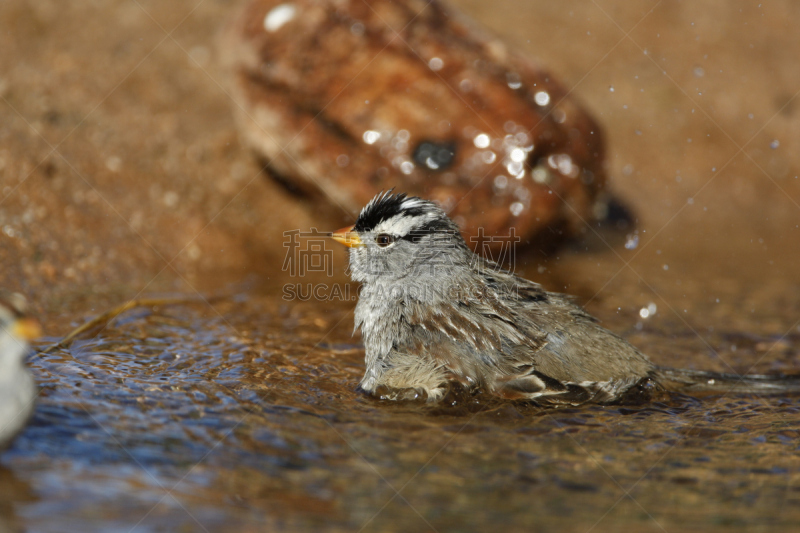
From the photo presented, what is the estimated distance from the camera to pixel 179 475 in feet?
9.95

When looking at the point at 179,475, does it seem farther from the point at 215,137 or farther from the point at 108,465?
the point at 215,137

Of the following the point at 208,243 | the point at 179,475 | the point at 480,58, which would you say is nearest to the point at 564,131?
the point at 480,58

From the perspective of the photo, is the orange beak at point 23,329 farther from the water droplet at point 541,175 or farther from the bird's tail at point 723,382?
the water droplet at point 541,175


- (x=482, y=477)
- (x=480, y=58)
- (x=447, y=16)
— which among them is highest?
(x=447, y=16)

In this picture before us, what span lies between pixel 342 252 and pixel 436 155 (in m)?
1.37

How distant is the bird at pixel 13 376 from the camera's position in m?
2.94

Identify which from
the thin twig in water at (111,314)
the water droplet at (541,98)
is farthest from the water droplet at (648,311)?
the thin twig in water at (111,314)

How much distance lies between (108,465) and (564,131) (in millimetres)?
5039

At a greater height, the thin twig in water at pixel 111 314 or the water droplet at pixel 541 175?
the water droplet at pixel 541 175

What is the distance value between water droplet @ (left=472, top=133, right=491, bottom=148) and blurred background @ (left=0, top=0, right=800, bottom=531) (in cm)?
118

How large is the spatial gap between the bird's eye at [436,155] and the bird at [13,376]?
3923mm

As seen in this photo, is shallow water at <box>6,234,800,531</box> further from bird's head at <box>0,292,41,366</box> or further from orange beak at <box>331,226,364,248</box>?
orange beak at <box>331,226,364,248</box>

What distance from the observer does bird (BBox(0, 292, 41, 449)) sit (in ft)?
9.63

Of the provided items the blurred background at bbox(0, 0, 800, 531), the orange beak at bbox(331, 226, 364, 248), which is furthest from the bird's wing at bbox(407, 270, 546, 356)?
the orange beak at bbox(331, 226, 364, 248)
